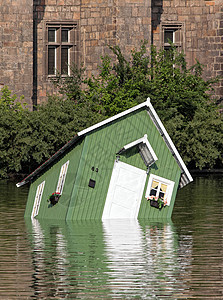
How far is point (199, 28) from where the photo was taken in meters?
41.1

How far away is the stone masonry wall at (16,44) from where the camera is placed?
38.2 m

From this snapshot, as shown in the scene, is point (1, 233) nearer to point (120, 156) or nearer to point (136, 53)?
point (120, 156)

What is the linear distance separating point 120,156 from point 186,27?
21972mm

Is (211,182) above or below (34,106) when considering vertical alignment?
below

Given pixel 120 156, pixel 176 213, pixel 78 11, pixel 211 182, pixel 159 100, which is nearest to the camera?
pixel 120 156

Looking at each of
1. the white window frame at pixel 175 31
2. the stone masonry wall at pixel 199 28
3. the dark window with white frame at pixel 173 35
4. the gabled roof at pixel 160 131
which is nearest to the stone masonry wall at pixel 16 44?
the stone masonry wall at pixel 199 28

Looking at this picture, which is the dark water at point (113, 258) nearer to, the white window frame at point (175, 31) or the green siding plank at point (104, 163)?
the green siding plank at point (104, 163)

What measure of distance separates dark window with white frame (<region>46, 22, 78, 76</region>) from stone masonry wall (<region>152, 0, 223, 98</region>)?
147 inches

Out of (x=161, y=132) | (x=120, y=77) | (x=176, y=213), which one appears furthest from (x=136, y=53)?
(x=161, y=132)

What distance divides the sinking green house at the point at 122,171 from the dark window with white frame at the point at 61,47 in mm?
20033

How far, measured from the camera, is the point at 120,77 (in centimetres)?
3722

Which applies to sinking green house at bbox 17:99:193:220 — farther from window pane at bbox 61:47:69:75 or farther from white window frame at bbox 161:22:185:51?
white window frame at bbox 161:22:185:51

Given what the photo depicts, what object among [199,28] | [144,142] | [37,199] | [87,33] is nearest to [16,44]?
[87,33]

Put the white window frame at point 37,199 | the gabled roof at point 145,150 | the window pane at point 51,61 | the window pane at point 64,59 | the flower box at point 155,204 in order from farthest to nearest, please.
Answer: the window pane at point 64,59, the window pane at point 51,61, the white window frame at point 37,199, the flower box at point 155,204, the gabled roof at point 145,150
